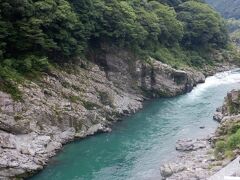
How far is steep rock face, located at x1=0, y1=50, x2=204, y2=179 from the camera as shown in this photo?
127 feet

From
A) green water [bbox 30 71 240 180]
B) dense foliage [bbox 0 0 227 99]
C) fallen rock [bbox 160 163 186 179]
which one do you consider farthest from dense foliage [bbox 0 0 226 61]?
fallen rock [bbox 160 163 186 179]

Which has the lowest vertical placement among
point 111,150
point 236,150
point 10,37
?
point 111,150

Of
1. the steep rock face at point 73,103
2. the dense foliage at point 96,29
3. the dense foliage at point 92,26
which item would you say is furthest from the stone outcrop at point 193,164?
the dense foliage at point 92,26

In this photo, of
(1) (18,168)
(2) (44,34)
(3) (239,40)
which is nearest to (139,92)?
(2) (44,34)

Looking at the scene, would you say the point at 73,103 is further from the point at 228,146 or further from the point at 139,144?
the point at 228,146

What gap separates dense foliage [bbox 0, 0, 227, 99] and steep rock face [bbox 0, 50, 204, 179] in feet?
8.29

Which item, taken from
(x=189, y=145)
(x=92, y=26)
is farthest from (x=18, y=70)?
(x=189, y=145)

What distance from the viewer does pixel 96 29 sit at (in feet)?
194

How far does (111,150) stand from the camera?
4306cm

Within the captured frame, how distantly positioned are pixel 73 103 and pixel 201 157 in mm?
A: 16833

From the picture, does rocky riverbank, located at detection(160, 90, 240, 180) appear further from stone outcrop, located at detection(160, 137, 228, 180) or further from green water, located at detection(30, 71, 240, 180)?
green water, located at detection(30, 71, 240, 180)

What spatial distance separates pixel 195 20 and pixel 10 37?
48.0 metres

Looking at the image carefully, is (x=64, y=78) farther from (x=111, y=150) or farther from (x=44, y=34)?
(x=111, y=150)

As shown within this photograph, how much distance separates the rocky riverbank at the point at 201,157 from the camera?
33503 millimetres
